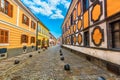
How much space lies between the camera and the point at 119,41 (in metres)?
6.33

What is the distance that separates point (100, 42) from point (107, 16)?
1984 millimetres

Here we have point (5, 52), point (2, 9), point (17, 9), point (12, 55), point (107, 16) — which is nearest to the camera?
point (107, 16)

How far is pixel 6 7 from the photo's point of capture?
10789mm

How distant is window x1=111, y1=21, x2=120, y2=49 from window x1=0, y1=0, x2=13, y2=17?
9.22 metres

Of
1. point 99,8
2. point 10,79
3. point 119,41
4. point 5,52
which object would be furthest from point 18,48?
point 119,41

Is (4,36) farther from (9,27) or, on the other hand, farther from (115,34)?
(115,34)

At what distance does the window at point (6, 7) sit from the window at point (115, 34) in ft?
30.3

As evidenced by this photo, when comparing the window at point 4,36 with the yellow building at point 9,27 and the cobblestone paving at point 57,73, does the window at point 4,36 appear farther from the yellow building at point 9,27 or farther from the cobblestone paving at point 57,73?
the cobblestone paving at point 57,73

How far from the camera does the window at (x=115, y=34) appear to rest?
6.42 meters

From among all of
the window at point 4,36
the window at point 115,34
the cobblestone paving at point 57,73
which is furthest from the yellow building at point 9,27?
the window at point 115,34

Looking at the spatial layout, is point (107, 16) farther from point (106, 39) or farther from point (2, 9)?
point (2, 9)

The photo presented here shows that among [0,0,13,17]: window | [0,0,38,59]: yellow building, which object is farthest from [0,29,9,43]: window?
[0,0,13,17]: window

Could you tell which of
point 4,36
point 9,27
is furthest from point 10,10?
point 4,36

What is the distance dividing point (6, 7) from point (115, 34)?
9.87m
